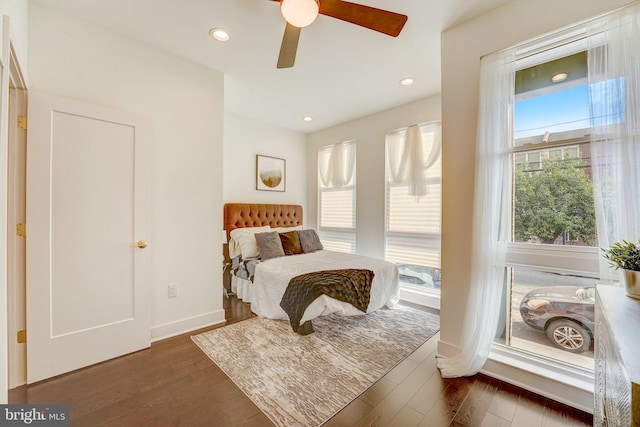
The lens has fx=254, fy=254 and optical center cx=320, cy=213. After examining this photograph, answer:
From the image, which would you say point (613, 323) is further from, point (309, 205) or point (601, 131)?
point (309, 205)

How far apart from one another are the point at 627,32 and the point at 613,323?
172 centimetres

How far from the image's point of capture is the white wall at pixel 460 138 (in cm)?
195

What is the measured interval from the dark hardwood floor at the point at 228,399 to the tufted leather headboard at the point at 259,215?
2.17m

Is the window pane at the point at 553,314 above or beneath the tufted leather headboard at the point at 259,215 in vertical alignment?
beneath

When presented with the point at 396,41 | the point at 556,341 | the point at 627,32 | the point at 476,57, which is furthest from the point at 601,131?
the point at 396,41

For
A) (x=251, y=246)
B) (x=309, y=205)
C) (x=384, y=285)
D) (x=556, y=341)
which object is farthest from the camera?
(x=309, y=205)

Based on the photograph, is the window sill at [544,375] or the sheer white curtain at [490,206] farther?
the sheer white curtain at [490,206]

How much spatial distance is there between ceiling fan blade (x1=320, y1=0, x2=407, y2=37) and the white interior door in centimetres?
192

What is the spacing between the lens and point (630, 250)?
125 cm

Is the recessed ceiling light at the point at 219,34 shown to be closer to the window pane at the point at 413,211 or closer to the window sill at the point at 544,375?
the window pane at the point at 413,211

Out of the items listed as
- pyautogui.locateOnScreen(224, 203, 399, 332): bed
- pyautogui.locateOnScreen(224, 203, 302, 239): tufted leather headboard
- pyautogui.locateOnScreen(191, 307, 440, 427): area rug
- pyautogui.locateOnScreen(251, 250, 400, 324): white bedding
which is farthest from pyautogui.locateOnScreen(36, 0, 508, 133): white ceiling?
pyautogui.locateOnScreen(191, 307, 440, 427): area rug

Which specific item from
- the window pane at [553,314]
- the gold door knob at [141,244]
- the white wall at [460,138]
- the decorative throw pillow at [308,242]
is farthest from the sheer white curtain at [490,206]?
the gold door knob at [141,244]

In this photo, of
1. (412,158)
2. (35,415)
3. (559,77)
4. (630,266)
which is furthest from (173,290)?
(559,77)

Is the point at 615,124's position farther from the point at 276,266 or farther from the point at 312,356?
the point at 276,266
